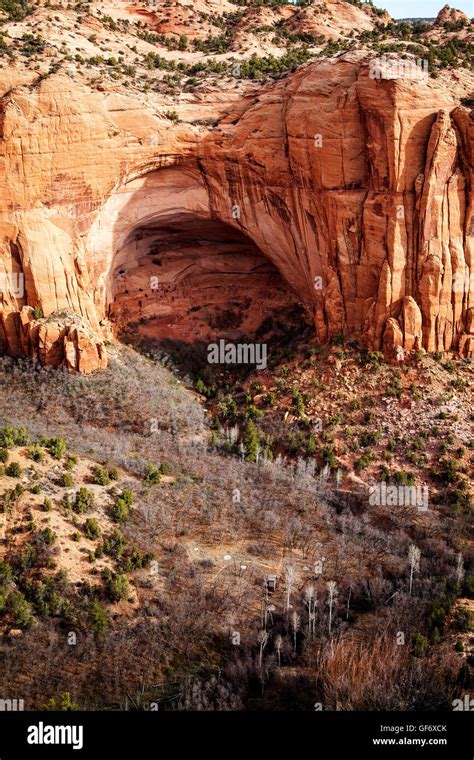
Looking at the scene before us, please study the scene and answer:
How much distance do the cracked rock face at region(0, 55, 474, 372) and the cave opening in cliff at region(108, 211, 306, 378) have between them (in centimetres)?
132

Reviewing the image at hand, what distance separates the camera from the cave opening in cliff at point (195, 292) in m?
34.2

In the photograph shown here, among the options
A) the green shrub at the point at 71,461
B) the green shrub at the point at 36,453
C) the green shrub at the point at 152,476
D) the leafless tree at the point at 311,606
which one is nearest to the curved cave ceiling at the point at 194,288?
the green shrub at the point at 152,476

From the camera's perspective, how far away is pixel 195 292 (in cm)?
3597

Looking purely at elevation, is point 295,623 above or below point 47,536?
below

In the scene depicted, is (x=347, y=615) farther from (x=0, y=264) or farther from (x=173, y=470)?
(x=0, y=264)

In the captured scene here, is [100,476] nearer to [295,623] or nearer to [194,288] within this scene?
[295,623]

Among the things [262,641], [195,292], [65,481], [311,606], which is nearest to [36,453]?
[65,481]

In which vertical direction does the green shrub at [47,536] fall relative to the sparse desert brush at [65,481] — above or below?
below

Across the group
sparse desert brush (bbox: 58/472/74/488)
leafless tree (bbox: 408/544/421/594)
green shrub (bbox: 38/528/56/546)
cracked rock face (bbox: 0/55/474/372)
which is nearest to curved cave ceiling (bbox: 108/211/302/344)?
cracked rock face (bbox: 0/55/474/372)

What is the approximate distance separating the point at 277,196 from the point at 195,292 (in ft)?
22.8

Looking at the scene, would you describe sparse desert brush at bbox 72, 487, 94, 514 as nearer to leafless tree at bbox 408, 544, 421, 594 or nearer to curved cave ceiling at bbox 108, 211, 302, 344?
leafless tree at bbox 408, 544, 421, 594

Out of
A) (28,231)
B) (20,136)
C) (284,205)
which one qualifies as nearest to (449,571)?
(284,205)

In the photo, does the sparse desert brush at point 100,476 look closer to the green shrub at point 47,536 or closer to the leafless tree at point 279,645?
the green shrub at point 47,536

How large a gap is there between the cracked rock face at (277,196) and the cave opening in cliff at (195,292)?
132 centimetres
